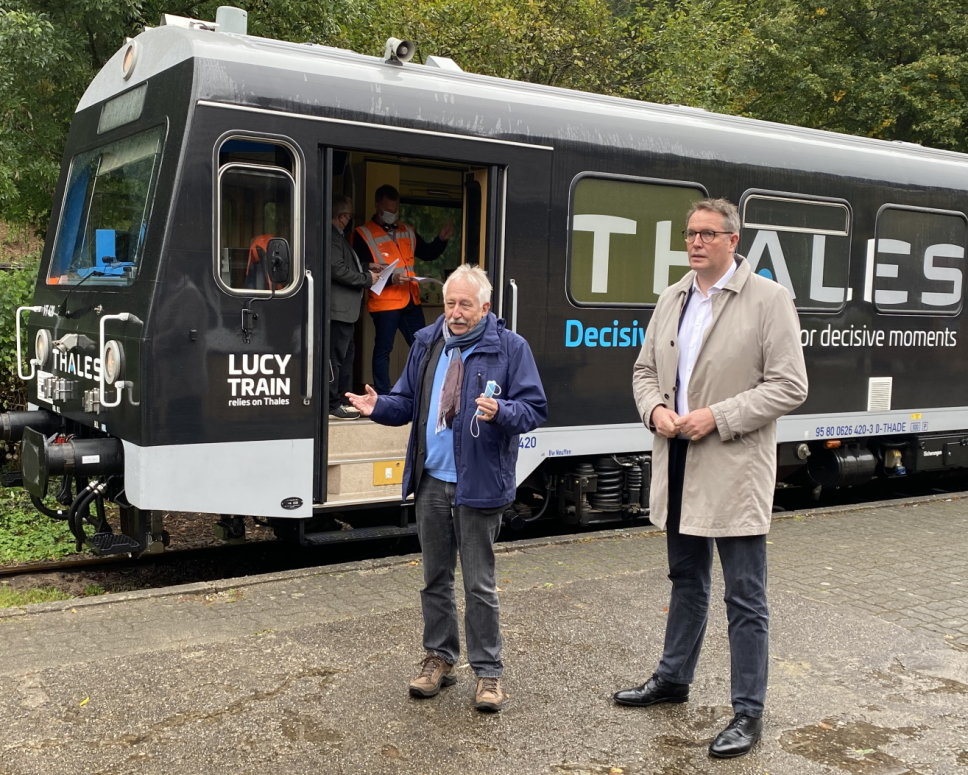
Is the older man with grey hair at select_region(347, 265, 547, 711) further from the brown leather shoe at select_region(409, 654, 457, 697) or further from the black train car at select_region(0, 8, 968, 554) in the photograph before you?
the black train car at select_region(0, 8, 968, 554)

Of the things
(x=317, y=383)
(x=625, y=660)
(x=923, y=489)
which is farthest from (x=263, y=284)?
(x=923, y=489)

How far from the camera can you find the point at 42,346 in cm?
677

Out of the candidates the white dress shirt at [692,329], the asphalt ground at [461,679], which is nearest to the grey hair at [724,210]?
the white dress shirt at [692,329]

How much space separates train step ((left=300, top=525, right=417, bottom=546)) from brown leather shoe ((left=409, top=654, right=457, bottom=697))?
1959 millimetres

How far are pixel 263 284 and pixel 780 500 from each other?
593cm

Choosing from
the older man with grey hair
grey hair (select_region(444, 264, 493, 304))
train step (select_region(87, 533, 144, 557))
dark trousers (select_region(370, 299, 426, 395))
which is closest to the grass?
train step (select_region(87, 533, 144, 557))

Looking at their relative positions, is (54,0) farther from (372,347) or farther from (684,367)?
(684,367)

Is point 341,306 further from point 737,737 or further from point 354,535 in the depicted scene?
point 737,737

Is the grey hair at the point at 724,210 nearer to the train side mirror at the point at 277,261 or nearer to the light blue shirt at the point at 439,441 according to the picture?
the light blue shirt at the point at 439,441

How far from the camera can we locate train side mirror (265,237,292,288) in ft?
18.4

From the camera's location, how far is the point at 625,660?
4.78 metres

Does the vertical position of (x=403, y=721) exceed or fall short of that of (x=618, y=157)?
it falls short

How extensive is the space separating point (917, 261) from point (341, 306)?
5138 millimetres

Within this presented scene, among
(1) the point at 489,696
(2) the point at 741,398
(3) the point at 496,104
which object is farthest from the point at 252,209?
(2) the point at 741,398
